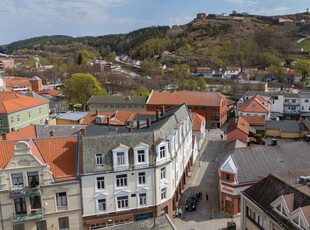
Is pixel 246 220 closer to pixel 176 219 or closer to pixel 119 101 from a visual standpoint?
pixel 176 219

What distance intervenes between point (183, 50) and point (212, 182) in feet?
496

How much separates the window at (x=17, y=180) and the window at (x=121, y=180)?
8.10m

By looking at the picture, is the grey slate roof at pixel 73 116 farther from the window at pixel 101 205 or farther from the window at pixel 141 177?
the window at pixel 141 177

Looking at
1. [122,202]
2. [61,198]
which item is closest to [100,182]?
[122,202]

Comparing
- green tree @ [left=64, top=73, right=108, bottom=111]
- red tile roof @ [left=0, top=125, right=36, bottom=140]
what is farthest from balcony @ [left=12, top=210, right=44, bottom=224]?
green tree @ [left=64, top=73, right=108, bottom=111]

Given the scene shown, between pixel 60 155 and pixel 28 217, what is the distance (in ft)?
18.9

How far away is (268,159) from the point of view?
3014 centimetres

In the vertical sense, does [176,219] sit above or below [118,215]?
below

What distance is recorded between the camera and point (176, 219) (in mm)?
28516

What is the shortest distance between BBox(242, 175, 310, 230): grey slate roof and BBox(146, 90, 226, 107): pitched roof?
137 feet

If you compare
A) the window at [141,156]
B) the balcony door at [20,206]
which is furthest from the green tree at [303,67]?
the balcony door at [20,206]

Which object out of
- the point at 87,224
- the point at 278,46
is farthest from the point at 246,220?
the point at 278,46

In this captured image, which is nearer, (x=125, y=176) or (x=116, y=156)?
(x=116, y=156)

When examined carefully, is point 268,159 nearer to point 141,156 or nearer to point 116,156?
point 141,156
